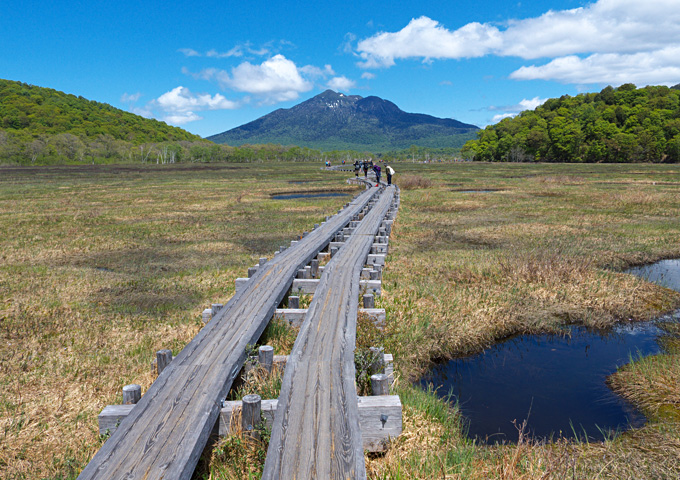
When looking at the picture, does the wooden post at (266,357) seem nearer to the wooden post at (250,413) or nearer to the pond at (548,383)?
the wooden post at (250,413)

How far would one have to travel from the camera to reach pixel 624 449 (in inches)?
166

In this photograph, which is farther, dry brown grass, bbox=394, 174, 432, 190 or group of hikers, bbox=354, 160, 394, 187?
dry brown grass, bbox=394, 174, 432, 190

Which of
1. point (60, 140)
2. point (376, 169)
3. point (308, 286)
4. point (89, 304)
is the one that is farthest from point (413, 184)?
point (60, 140)

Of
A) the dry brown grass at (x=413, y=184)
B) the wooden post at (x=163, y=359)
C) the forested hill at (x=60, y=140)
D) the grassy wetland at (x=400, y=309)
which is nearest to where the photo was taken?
the grassy wetland at (x=400, y=309)

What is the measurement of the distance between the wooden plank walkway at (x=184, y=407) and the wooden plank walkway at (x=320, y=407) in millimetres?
579

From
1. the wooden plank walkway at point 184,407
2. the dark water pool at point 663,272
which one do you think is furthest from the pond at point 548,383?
the wooden plank walkway at point 184,407

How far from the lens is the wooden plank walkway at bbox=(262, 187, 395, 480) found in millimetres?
3025

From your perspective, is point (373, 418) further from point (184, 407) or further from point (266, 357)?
point (184, 407)

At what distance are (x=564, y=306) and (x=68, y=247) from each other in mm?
14363

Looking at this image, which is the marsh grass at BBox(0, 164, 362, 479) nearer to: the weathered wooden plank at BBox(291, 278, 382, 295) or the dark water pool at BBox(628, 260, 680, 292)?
the weathered wooden plank at BBox(291, 278, 382, 295)

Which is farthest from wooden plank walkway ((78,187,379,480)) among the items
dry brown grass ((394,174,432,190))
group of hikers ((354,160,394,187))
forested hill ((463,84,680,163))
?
forested hill ((463,84,680,163))

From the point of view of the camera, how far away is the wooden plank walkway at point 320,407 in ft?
9.93

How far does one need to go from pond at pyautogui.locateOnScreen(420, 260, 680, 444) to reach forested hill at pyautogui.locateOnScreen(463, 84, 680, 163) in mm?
114087

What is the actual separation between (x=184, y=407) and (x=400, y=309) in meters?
4.74
